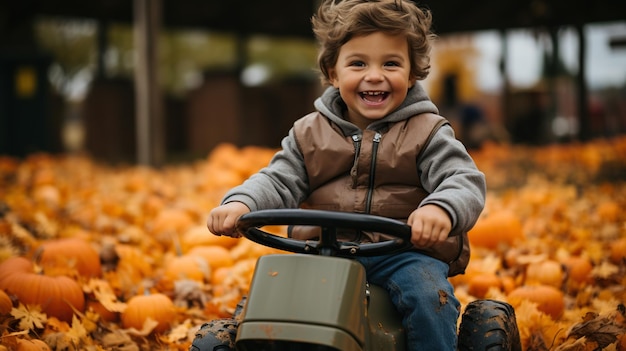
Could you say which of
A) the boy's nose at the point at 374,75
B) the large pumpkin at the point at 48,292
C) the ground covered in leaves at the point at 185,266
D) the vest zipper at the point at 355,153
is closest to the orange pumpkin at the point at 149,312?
the ground covered in leaves at the point at 185,266

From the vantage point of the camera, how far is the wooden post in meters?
8.57

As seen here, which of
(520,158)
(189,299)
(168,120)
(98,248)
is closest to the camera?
(189,299)

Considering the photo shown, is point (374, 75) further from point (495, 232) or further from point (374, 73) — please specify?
point (495, 232)

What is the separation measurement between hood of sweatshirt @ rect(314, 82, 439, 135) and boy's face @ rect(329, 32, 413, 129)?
3 cm

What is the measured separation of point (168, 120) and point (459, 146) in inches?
558

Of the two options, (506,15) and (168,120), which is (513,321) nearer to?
(506,15)

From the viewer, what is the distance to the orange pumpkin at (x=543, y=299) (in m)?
3.17

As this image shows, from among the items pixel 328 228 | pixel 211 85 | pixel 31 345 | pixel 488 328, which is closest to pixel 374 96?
pixel 328 228

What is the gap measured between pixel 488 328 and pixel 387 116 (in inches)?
30.8

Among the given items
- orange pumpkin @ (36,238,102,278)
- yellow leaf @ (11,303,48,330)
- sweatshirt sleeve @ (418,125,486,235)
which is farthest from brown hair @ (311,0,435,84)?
orange pumpkin @ (36,238,102,278)

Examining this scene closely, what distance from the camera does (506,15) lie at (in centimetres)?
1362

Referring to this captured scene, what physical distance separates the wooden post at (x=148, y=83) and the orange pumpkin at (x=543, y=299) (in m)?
6.15

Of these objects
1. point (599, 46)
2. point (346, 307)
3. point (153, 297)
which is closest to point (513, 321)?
point (346, 307)

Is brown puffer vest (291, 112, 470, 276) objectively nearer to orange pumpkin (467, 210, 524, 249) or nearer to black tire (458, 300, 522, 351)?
black tire (458, 300, 522, 351)
